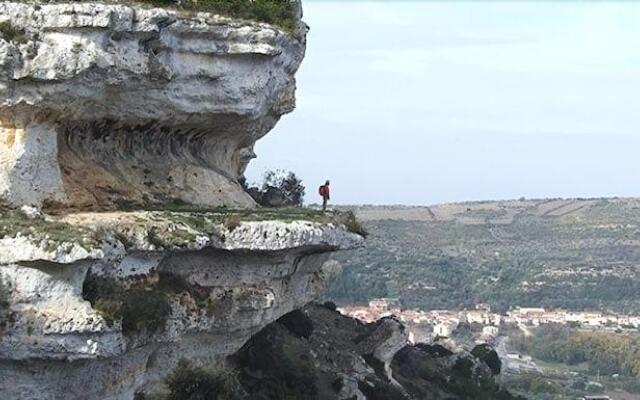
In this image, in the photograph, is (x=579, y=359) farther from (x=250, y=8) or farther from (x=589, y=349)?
(x=250, y=8)

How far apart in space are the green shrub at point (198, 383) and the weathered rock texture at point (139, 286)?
0.46 metres

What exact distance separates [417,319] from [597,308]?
45037mm

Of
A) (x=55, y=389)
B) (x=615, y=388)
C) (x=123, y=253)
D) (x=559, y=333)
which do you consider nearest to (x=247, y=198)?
(x=123, y=253)

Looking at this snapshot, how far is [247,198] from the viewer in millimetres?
30875

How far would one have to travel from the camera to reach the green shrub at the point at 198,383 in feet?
79.7

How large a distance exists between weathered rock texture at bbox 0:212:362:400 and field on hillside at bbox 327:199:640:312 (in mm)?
94675

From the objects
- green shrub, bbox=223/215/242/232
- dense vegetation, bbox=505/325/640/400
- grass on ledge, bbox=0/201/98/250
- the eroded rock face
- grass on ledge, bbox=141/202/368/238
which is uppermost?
the eroded rock face

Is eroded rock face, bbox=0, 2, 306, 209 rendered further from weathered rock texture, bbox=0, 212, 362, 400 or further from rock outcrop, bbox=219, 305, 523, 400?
rock outcrop, bbox=219, 305, 523, 400

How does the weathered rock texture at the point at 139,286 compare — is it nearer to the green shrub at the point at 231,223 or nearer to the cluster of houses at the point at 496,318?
the green shrub at the point at 231,223

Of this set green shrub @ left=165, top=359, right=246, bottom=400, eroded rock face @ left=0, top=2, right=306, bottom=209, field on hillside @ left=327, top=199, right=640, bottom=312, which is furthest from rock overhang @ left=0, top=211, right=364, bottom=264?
field on hillside @ left=327, top=199, right=640, bottom=312

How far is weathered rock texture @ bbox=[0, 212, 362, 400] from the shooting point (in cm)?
1991

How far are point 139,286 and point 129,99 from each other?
4100 millimetres

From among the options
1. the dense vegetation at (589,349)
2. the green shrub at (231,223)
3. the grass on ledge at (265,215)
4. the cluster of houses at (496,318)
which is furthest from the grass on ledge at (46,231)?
Result: the dense vegetation at (589,349)

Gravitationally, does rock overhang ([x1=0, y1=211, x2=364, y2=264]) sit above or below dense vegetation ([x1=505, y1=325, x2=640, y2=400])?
above
